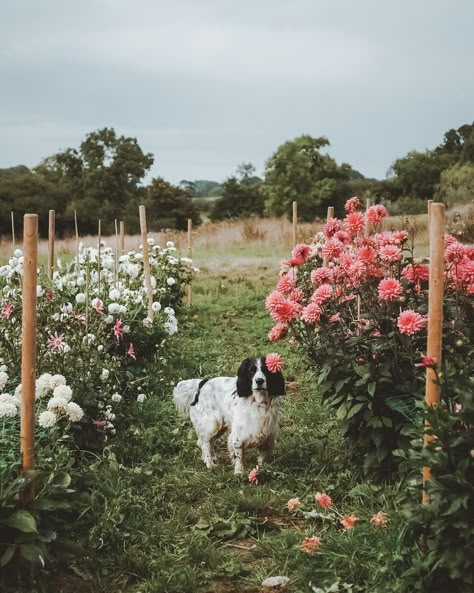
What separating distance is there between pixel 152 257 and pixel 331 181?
4414 centimetres

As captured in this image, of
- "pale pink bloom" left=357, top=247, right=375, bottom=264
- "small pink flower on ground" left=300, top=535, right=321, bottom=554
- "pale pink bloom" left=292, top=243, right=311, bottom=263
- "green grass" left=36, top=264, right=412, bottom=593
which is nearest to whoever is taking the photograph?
"green grass" left=36, top=264, right=412, bottom=593

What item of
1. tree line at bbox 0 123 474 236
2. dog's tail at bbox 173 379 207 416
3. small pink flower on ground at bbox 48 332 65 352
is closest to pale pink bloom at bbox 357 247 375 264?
dog's tail at bbox 173 379 207 416

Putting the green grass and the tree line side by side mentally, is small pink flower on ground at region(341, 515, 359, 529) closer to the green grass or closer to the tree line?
the green grass

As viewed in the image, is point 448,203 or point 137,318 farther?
point 448,203

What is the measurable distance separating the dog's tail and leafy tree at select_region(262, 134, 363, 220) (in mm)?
47333

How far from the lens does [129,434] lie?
19.6ft

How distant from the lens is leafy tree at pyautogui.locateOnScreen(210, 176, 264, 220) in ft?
181

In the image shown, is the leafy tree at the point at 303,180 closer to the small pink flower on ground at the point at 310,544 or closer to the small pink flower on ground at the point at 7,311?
the small pink flower on ground at the point at 7,311

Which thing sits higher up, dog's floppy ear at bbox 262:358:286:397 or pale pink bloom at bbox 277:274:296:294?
pale pink bloom at bbox 277:274:296:294

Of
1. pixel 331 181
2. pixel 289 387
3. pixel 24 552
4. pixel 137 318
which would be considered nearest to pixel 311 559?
pixel 24 552

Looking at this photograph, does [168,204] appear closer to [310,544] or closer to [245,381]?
[245,381]

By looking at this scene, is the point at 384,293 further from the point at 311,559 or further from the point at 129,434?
the point at 129,434

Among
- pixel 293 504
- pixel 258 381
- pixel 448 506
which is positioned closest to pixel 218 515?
pixel 293 504

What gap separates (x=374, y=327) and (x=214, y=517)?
157 centimetres
